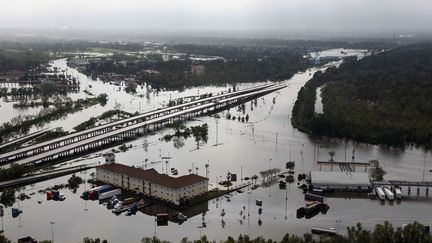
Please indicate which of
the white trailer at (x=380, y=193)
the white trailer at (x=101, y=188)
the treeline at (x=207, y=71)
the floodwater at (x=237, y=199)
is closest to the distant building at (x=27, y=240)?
the floodwater at (x=237, y=199)

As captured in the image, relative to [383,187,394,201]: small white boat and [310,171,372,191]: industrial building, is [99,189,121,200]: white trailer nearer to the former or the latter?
[310,171,372,191]: industrial building

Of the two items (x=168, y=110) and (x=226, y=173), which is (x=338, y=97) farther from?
(x=226, y=173)

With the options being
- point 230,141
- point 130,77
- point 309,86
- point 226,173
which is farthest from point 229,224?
point 130,77

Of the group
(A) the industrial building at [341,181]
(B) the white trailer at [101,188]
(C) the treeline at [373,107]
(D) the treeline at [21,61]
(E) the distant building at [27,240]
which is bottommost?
(E) the distant building at [27,240]

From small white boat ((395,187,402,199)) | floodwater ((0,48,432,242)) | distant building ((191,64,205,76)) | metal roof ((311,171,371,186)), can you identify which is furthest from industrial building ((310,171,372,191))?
distant building ((191,64,205,76))

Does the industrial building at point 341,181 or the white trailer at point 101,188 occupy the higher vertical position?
the industrial building at point 341,181

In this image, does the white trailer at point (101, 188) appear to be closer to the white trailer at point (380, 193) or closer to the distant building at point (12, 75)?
the white trailer at point (380, 193)

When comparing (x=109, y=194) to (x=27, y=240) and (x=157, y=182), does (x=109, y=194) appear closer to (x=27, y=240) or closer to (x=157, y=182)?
(x=157, y=182)

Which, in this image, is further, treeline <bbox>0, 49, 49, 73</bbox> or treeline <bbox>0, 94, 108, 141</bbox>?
treeline <bbox>0, 49, 49, 73</bbox>
